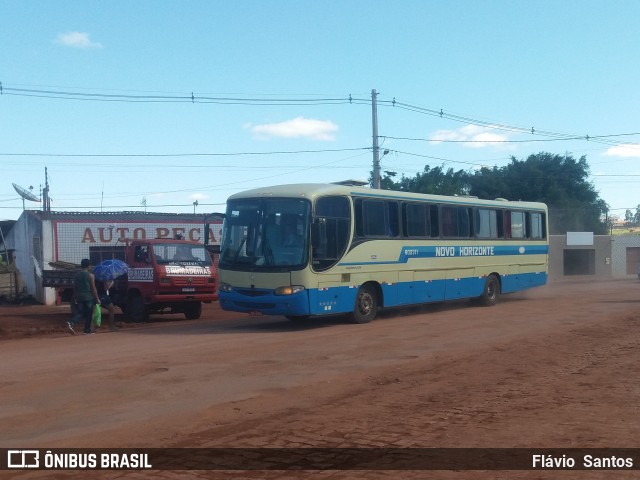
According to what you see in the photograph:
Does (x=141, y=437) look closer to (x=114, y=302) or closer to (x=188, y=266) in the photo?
(x=188, y=266)

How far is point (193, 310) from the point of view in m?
22.6

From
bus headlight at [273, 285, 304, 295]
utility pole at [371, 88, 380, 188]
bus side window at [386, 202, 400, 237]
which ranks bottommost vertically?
bus headlight at [273, 285, 304, 295]

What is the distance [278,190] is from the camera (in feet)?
57.7

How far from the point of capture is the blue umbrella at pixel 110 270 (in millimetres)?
20438

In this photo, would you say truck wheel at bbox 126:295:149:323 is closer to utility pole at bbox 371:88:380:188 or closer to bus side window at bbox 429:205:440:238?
bus side window at bbox 429:205:440:238

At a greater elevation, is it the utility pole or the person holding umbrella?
the utility pole

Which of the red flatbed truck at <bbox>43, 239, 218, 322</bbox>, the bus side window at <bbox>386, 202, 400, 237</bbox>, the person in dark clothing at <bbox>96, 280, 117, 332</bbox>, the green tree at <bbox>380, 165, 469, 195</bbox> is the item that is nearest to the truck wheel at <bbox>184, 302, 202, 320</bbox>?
the red flatbed truck at <bbox>43, 239, 218, 322</bbox>

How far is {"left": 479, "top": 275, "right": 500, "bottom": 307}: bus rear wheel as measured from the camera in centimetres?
2380

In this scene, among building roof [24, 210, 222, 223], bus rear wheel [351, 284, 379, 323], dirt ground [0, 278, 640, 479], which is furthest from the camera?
building roof [24, 210, 222, 223]

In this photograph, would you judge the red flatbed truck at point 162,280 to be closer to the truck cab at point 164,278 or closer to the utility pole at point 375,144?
the truck cab at point 164,278

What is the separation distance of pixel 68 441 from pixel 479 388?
17.2ft

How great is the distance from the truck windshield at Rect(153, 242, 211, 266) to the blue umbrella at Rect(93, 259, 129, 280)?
1019mm

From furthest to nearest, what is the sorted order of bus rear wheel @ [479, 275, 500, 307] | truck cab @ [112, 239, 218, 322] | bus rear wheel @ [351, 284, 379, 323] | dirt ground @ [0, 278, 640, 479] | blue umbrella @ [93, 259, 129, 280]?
bus rear wheel @ [479, 275, 500, 307] → truck cab @ [112, 239, 218, 322] → blue umbrella @ [93, 259, 129, 280] → bus rear wheel @ [351, 284, 379, 323] → dirt ground @ [0, 278, 640, 479]

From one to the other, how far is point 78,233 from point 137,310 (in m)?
14.3
